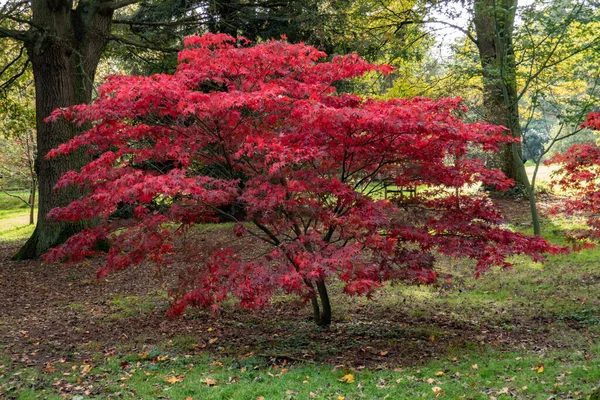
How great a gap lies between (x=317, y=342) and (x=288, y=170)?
2120mm

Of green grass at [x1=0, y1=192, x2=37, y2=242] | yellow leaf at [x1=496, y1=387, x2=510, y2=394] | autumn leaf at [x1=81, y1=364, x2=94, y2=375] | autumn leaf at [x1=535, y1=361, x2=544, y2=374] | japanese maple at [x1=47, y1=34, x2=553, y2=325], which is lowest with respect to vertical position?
autumn leaf at [x1=81, y1=364, x2=94, y2=375]

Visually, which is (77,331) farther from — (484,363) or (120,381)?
(484,363)

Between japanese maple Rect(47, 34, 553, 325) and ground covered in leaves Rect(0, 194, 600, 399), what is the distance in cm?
75

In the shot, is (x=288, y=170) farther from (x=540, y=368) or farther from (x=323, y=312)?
(x=540, y=368)

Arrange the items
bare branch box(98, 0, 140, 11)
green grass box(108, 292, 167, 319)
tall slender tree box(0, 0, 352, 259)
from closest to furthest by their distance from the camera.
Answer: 1. green grass box(108, 292, 167, 319)
2. tall slender tree box(0, 0, 352, 259)
3. bare branch box(98, 0, 140, 11)

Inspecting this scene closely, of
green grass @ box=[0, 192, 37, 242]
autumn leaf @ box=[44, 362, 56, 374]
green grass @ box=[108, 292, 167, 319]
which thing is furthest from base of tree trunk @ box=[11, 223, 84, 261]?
autumn leaf @ box=[44, 362, 56, 374]

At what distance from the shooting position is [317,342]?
6.41m

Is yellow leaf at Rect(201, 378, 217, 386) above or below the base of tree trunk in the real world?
below

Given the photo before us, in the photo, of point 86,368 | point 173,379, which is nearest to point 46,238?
point 86,368

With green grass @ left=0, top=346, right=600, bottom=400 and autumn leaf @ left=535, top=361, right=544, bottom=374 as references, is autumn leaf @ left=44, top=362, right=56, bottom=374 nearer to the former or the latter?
green grass @ left=0, top=346, right=600, bottom=400

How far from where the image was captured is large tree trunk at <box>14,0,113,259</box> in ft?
35.9

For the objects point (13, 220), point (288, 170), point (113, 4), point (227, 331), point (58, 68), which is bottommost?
point (227, 331)

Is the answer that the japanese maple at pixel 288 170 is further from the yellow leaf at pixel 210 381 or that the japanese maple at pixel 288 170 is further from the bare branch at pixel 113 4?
the bare branch at pixel 113 4

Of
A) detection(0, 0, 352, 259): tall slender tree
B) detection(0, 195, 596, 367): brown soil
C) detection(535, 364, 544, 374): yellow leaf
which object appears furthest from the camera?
detection(0, 0, 352, 259): tall slender tree
